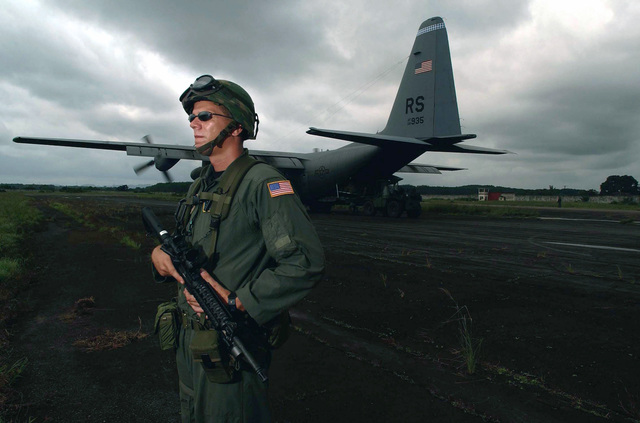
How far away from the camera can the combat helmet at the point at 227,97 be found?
2289 millimetres

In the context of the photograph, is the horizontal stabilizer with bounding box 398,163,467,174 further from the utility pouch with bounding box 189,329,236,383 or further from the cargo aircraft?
the utility pouch with bounding box 189,329,236,383

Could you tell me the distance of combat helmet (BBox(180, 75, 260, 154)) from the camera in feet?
7.51

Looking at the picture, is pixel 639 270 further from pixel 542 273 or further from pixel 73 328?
pixel 73 328

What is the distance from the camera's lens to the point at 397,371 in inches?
162

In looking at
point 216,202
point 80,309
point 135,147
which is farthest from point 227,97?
point 135,147

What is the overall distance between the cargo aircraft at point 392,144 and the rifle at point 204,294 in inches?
622

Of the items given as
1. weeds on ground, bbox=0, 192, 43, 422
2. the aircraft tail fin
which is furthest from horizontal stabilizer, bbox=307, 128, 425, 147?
weeds on ground, bbox=0, 192, 43, 422

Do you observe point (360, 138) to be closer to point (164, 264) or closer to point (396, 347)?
point (396, 347)

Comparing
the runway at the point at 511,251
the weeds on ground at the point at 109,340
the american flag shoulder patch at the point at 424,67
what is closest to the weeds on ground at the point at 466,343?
the runway at the point at 511,251

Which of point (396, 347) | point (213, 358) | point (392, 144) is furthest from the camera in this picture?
point (392, 144)

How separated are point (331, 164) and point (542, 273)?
1737 centimetres

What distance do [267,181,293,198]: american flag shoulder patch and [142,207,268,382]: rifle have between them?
1.80 feet

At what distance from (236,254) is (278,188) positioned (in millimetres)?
457

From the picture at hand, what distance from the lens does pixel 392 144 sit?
1975 centimetres
